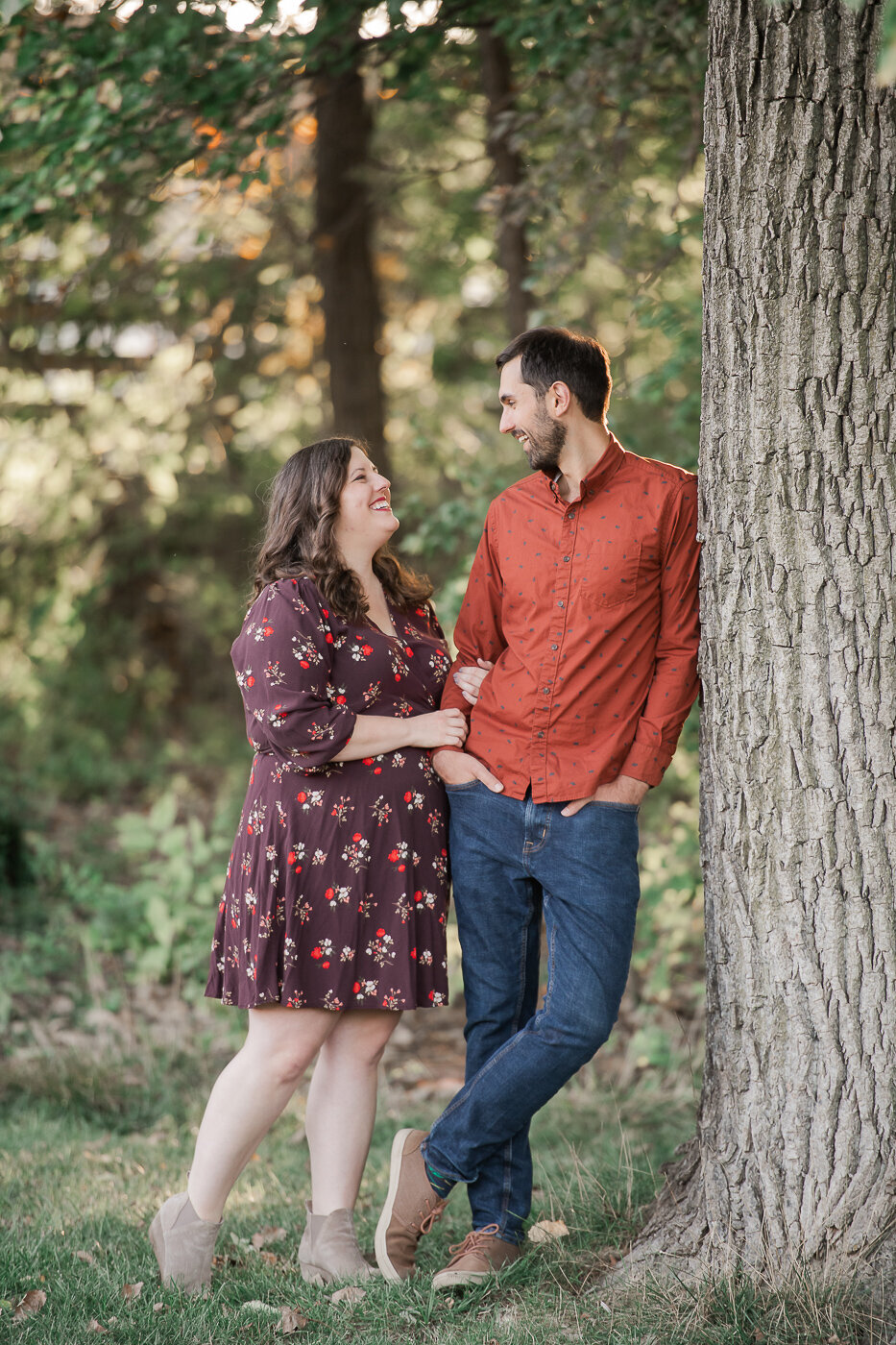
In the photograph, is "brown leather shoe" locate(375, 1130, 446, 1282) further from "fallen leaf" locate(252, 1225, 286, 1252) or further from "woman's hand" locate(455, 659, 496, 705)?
"woman's hand" locate(455, 659, 496, 705)

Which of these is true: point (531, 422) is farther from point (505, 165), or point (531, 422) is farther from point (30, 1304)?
point (505, 165)

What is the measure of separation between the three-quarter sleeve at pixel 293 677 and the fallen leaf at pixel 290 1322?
1291 mm

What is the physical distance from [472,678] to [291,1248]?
169cm

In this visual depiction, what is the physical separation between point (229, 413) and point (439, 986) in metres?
7.10

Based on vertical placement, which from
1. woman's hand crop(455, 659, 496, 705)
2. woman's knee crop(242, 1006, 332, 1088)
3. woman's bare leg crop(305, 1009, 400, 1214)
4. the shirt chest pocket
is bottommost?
woman's bare leg crop(305, 1009, 400, 1214)

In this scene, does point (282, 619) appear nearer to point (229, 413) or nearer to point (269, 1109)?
point (269, 1109)

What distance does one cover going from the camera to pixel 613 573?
295cm

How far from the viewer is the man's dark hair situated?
10.0ft

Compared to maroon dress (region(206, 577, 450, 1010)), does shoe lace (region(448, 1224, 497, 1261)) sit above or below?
below

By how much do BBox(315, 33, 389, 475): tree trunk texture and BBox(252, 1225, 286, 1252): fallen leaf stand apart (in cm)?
506

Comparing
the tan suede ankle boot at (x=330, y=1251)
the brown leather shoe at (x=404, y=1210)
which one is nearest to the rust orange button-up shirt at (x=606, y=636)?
the brown leather shoe at (x=404, y=1210)

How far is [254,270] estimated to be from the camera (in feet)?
27.5

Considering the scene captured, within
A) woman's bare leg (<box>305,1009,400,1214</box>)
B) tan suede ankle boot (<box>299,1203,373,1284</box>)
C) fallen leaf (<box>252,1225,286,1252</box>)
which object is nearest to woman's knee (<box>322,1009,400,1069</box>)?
woman's bare leg (<box>305,1009,400,1214</box>)

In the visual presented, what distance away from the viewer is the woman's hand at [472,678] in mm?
3221
